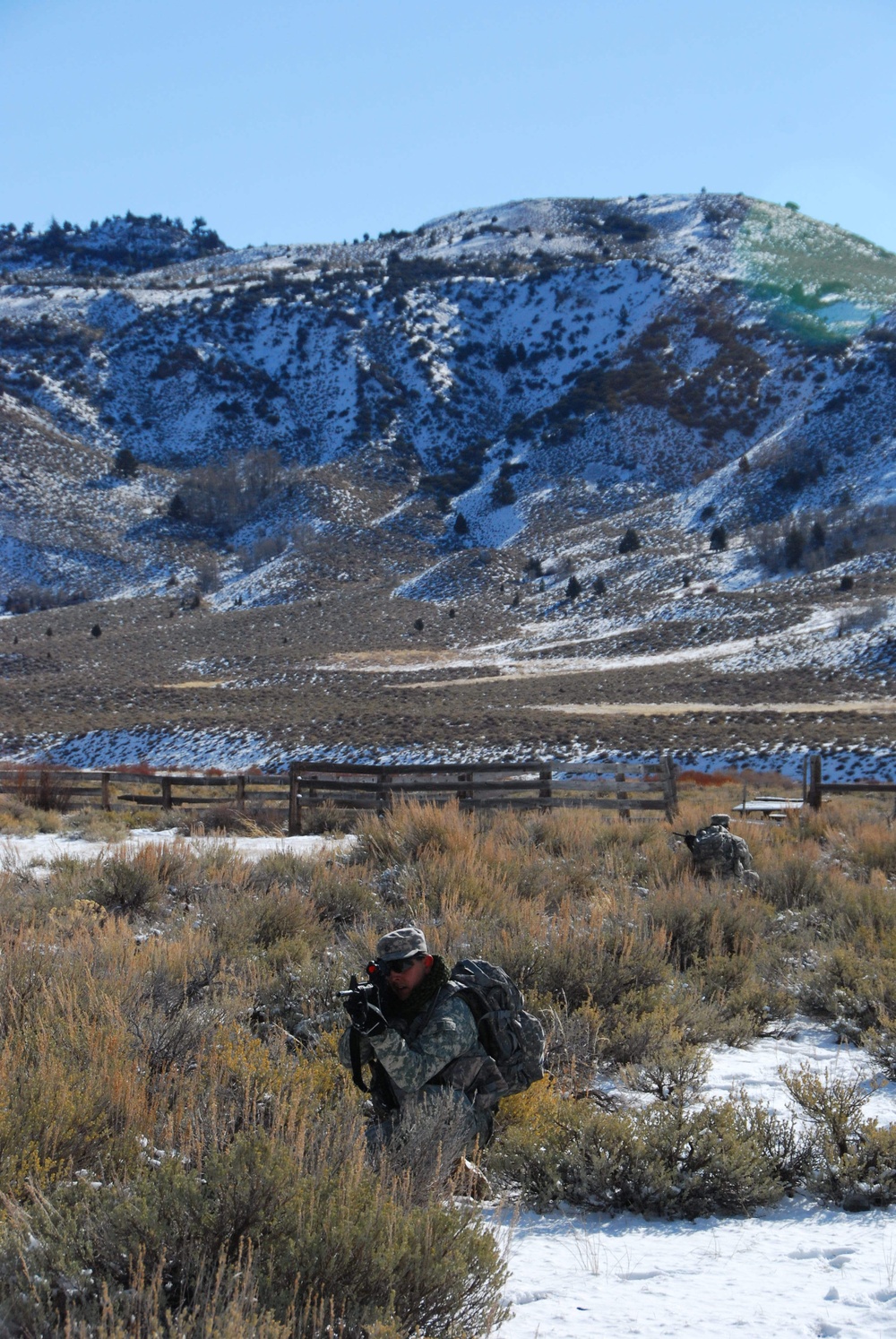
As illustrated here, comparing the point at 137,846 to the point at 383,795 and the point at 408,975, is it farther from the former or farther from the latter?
the point at 408,975

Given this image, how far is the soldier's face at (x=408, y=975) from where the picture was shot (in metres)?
3.96

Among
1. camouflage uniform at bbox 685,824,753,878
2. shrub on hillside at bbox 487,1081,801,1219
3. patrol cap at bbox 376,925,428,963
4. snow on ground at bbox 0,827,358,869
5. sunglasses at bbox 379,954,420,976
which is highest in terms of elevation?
patrol cap at bbox 376,925,428,963

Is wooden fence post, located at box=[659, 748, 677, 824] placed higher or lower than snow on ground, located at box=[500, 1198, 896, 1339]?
lower

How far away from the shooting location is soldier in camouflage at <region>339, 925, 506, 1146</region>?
3826 mm

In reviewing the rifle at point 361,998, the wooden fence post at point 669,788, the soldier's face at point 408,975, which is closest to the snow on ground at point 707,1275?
the rifle at point 361,998

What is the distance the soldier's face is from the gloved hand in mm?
207

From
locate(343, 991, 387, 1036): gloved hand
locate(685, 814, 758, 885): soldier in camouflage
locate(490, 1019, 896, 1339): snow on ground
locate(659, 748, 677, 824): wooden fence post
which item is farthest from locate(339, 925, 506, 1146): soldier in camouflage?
locate(659, 748, 677, 824): wooden fence post

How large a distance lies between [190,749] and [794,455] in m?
58.5

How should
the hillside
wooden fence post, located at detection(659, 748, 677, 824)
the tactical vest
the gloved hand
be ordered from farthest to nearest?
the hillside → wooden fence post, located at detection(659, 748, 677, 824) → the tactical vest → the gloved hand

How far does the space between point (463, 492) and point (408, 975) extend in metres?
85.8

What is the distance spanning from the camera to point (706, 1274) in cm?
357

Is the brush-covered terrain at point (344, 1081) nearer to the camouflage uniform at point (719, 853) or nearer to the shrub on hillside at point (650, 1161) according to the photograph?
the shrub on hillside at point (650, 1161)

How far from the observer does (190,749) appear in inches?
1280

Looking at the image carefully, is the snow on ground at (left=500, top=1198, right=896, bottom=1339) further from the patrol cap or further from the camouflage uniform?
the camouflage uniform
